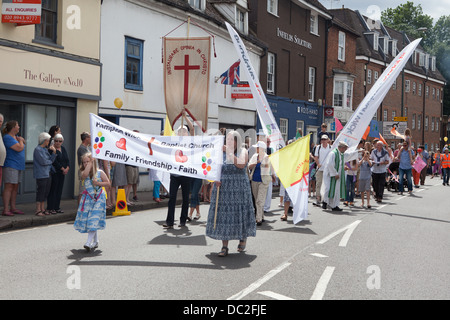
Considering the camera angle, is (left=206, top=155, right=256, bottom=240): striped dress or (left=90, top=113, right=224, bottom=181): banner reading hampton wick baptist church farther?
(left=90, top=113, right=224, bottom=181): banner reading hampton wick baptist church

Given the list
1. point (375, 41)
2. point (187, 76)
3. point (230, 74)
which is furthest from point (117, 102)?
point (375, 41)

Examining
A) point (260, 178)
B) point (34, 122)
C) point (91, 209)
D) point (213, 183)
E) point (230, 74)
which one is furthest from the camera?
point (230, 74)

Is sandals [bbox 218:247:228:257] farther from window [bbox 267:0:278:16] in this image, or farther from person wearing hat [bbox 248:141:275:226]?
window [bbox 267:0:278:16]

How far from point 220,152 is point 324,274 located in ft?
8.33

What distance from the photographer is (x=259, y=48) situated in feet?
86.2

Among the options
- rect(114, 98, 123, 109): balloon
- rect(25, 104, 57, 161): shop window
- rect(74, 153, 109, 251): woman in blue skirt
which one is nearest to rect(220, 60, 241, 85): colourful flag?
rect(114, 98, 123, 109): balloon

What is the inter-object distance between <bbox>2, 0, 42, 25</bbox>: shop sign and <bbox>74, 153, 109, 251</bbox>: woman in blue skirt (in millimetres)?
6123

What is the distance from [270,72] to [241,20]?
393 cm

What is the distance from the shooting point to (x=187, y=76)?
10.7 metres

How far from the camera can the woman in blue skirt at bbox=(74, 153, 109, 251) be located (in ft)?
23.8

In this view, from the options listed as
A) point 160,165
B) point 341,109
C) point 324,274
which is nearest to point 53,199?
point 160,165

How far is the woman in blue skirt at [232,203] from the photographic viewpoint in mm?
7133

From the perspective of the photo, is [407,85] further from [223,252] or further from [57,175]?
[223,252]
